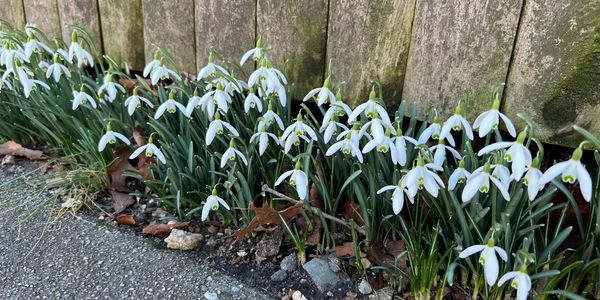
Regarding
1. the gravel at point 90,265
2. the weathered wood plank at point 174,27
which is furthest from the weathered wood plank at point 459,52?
the weathered wood plank at point 174,27

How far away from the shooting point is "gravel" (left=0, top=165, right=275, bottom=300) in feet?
5.67

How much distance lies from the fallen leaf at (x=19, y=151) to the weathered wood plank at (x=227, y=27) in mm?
937

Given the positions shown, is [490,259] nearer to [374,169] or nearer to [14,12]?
[374,169]

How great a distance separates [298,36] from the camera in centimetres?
218

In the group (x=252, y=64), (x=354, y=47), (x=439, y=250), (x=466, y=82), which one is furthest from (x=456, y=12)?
(x=252, y=64)

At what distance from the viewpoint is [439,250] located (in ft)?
5.75

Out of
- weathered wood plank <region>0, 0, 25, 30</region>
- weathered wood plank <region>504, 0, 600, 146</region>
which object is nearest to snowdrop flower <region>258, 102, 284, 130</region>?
weathered wood plank <region>504, 0, 600, 146</region>

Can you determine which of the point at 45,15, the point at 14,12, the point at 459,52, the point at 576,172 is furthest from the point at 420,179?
the point at 14,12

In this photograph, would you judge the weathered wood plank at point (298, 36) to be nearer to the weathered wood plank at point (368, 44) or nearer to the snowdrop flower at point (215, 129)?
the weathered wood plank at point (368, 44)

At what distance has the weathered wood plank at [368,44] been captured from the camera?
76.4 inches

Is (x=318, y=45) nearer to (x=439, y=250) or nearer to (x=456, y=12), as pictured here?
(x=456, y=12)

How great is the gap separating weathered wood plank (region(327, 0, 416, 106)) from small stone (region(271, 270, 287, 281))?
29.7 inches

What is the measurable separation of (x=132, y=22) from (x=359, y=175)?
1.61 m

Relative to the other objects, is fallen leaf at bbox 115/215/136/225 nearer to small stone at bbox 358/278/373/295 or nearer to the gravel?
the gravel
